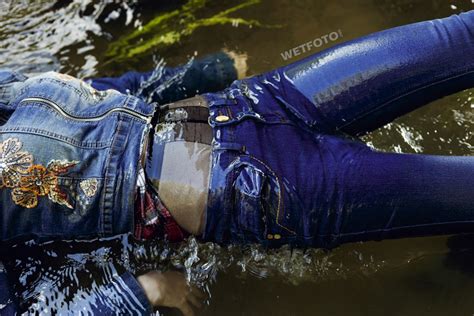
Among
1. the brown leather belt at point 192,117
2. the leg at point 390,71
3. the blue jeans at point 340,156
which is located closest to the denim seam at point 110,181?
the brown leather belt at point 192,117

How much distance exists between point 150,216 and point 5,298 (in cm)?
41

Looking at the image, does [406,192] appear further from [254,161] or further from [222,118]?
[222,118]

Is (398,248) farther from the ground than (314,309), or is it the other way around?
(398,248)

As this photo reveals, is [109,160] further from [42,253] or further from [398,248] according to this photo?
[398,248]

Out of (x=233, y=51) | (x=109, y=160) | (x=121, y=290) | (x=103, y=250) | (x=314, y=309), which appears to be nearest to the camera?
(x=109, y=160)

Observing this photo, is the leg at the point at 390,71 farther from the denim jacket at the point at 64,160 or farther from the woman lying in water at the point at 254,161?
the denim jacket at the point at 64,160

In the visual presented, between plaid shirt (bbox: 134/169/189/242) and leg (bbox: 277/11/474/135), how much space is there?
396 mm

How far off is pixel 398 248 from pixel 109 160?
926 millimetres

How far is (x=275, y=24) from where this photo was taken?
2.01m

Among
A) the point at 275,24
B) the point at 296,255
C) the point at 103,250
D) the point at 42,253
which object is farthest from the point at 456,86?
the point at 42,253

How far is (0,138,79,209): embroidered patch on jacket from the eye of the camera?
1104mm

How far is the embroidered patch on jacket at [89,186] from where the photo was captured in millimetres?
1127

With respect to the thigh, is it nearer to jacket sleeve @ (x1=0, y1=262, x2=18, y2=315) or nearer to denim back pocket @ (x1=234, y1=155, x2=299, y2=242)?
denim back pocket @ (x1=234, y1=155, x2=299, y2=242)

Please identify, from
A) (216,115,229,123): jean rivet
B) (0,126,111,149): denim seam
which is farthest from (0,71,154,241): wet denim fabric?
(216,115,229,123): jean rivet
